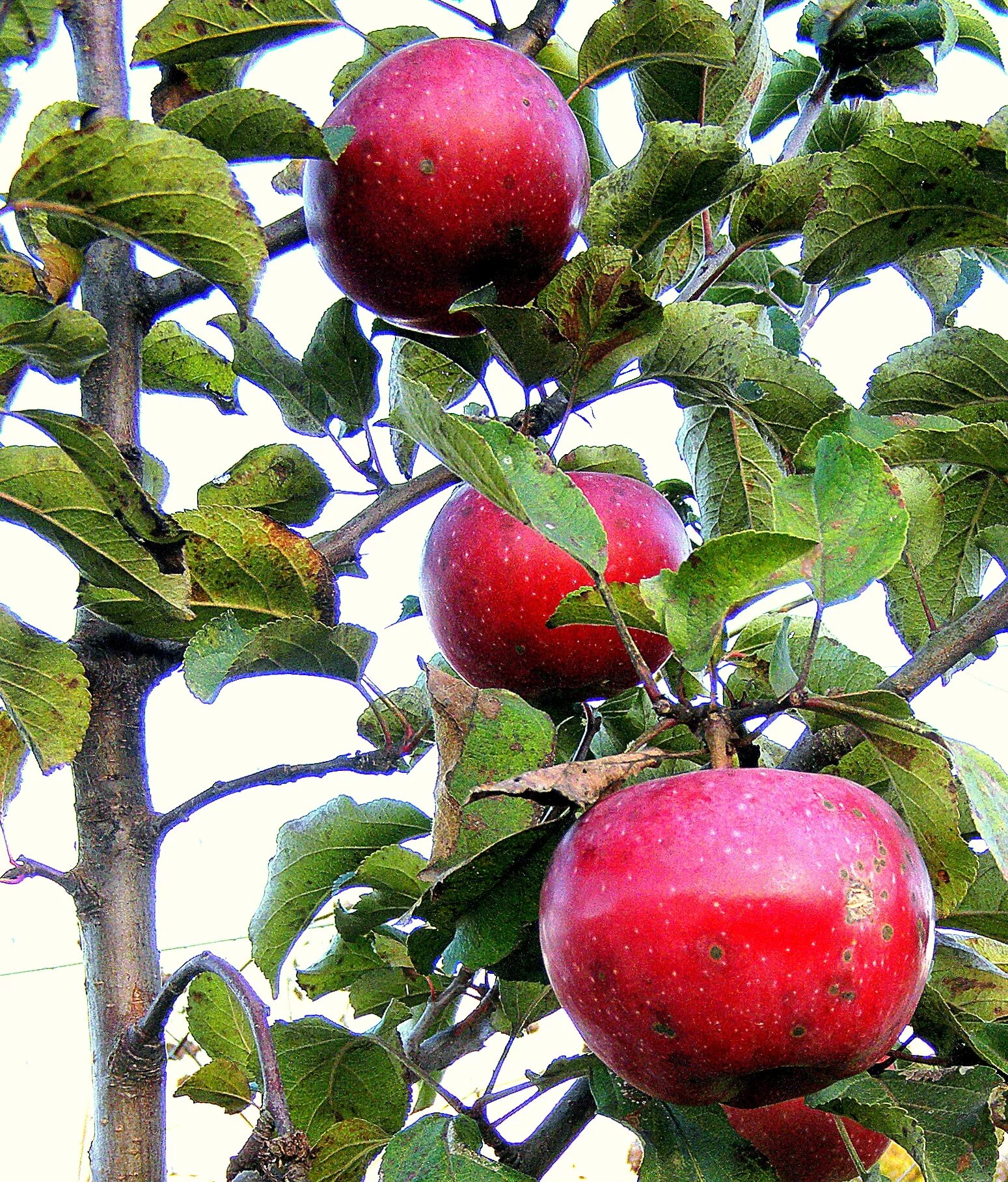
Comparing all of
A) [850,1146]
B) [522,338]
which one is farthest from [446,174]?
[850,1146]

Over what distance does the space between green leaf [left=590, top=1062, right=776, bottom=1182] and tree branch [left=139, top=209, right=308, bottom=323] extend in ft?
1.44

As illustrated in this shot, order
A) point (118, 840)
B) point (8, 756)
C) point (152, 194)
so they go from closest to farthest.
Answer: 1. point (152, 194)
2. point (118, 840)
3. point (8, 756)

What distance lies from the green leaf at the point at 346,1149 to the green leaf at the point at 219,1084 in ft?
0.21

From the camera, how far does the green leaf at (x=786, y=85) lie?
0.89m

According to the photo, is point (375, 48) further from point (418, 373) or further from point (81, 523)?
point (81, 523)

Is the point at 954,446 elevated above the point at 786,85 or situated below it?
below

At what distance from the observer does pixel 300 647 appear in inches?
23.4

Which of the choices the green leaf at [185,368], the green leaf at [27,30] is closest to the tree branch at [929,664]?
the green leaf at [185,368]

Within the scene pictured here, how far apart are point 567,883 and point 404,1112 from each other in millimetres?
328

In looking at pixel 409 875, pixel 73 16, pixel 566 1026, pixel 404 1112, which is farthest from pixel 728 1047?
pixel 566 1026

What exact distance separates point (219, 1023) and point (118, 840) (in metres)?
0.16

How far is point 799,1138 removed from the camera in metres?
0.64

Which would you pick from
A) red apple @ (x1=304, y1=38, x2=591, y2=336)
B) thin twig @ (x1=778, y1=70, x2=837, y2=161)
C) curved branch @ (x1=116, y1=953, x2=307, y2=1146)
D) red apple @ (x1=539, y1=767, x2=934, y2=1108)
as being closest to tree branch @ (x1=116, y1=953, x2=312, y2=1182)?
curved branch @ (x1=116, y1=953, x2=307, y2=1146)

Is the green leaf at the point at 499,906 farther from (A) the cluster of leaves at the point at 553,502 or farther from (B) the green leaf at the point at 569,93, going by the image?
(B) the green leaf at the point at 569,93
